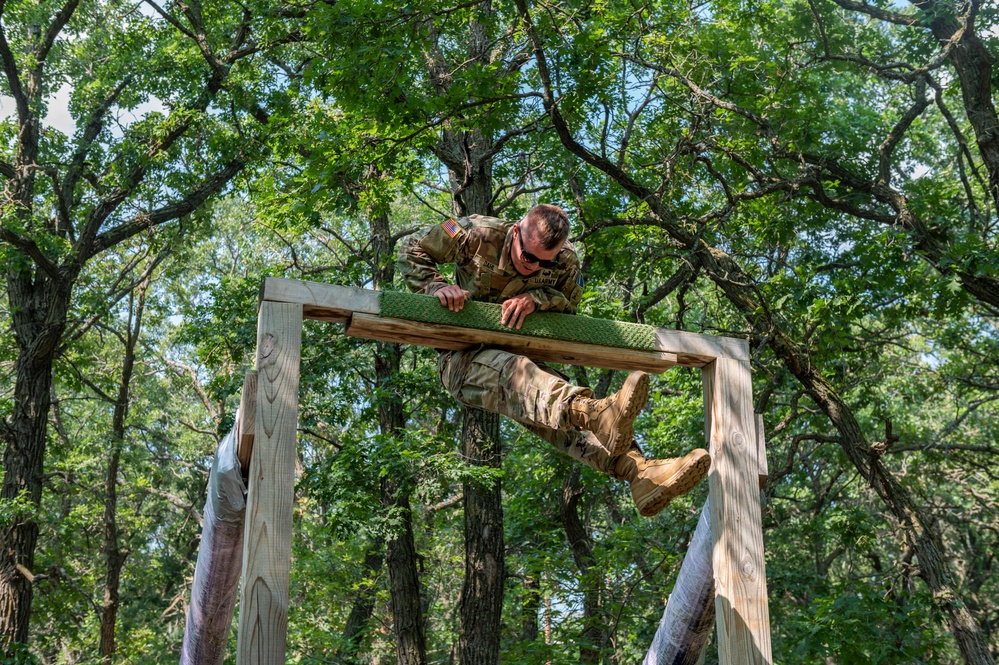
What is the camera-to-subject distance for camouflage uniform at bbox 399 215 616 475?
3195mm

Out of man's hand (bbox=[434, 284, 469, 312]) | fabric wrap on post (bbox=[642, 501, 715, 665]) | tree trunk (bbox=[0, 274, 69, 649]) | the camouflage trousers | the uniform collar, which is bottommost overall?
fabric wrap on post (bbox=[642, 501, 715, 665])

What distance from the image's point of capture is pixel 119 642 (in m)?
14.3

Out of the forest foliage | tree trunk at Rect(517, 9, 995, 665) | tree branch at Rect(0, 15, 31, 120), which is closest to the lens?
tree trunk at Rect(517, 9, 995, 665)

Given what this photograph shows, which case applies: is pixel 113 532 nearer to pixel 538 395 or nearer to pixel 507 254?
pixel 507 254

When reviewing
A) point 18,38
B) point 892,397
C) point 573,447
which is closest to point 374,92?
point 573,447

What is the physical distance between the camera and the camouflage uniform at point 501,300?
10.5 ft

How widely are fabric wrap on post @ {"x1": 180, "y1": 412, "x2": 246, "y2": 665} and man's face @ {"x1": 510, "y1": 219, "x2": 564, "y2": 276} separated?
1192 mm

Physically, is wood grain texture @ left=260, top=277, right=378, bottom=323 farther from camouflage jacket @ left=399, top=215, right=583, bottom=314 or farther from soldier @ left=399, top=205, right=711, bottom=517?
camouflage jacket @ left=399, top=215, right=583, bottom=314

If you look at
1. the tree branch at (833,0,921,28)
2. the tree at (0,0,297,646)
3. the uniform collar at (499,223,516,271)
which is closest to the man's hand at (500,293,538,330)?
the uniform collar at (499,223,516,271)

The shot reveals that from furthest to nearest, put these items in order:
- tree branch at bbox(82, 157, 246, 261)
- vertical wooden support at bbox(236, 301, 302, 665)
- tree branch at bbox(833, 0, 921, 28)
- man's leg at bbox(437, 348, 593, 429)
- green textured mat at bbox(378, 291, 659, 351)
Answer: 1. tree branch at bbox(82, 157, 246, 261)
2. tree branch at bbox(833, 0, 921, 28)
3. green textured mat at bbox(378, 291, 659, 351)
4. man's leg at bbox(437, 348, 593, 429)
5. vertical wooden support at bbox(236, 301, 302, 665)

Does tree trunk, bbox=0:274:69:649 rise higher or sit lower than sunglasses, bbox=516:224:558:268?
higher

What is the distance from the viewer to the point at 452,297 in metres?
3.16

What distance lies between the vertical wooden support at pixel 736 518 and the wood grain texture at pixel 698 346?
0.03 metres

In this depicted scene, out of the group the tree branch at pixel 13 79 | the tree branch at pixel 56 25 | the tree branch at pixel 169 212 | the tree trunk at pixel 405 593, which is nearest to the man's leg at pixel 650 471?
the tree trunk at pixel 405 593
